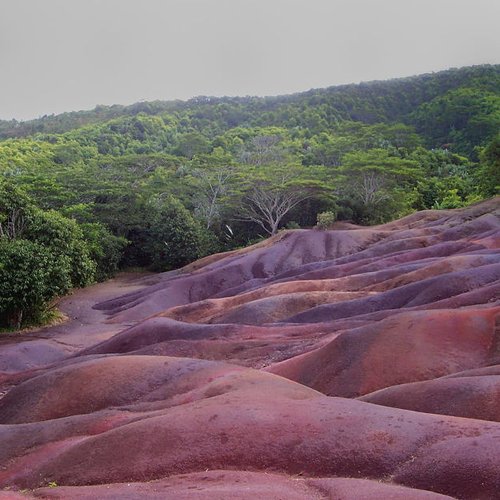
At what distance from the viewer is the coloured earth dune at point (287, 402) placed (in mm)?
6773

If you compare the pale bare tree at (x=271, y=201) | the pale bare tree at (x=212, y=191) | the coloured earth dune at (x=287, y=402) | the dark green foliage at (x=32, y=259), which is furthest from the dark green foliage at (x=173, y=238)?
the coloured earth dune at (x=287, y=402)

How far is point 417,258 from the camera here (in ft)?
91.4

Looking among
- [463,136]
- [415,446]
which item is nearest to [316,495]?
[415,446]

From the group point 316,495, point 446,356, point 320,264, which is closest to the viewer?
point 316,495

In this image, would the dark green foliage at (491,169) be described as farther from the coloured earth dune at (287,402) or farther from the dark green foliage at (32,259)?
the dark green foliage at (32,259)

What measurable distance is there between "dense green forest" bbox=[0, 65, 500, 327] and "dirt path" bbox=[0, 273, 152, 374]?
4.98 ft

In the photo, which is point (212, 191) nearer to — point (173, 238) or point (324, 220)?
point (173, 238)

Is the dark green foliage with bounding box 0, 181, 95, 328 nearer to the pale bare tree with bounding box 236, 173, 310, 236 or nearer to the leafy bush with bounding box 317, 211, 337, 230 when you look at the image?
the leafy bush with bounding box 317, 211, 337, 230

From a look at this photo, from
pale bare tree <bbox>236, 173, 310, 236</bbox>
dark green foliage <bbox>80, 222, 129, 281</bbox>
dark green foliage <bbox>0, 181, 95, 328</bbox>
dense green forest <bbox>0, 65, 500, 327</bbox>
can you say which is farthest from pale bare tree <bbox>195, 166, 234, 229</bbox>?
dark green foliage <bbox>0, 181, 95, 328</bbox>

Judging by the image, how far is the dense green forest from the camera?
105 ft

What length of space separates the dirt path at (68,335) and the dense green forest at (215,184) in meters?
1.52

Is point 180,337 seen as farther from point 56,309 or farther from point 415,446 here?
point 56,309

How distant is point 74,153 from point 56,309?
181 feet

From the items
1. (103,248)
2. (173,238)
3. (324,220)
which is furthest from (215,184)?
(324,220)
